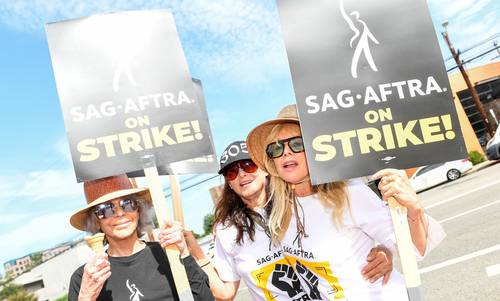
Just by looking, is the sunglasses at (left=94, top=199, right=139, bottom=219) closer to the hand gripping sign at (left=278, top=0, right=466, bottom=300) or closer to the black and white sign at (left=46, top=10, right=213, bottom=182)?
the black and white sign at (left=46, top=10, right=213, bottom=182)

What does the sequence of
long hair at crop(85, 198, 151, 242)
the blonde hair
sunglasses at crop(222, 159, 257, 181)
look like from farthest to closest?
sunglasses at crop(222, 159, 257, 181) < long hair at crop(85, 198, 151, 242) < the blonde hair

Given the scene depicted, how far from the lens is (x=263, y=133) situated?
2.37 metres

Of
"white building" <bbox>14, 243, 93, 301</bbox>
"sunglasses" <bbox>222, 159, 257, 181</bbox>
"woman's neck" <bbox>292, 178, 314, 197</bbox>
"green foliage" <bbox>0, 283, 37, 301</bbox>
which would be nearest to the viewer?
"woman's neck" <bbox>292, 178, 314, 197</bbox>

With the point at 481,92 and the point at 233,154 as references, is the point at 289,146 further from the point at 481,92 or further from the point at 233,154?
the point at 481,92

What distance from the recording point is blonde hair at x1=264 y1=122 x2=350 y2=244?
2.08 m

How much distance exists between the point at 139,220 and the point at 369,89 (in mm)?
1711

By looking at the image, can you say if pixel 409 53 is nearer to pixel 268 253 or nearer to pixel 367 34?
pixel 367 34

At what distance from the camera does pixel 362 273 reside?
2.04 m

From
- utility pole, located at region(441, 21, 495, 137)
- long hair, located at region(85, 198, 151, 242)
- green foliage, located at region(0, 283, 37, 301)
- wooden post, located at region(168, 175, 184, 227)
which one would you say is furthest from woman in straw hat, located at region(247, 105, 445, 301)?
green foliage, located at region(0, 283, 37, 301)

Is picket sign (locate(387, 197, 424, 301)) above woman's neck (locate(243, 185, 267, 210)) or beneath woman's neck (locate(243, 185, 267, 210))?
beneath

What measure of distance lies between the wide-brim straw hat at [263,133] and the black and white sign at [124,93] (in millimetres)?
303

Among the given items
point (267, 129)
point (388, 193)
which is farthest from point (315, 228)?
point (267, 129)

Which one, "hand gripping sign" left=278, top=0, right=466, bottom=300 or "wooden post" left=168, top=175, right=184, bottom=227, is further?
"wooden post" left=168, top=175, right=184, bottom=227

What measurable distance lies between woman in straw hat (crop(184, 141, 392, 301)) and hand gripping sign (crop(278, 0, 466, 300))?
50cm
